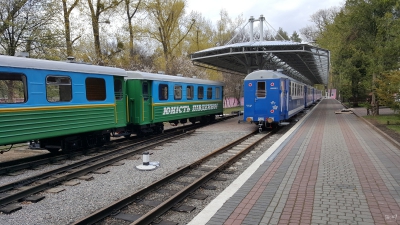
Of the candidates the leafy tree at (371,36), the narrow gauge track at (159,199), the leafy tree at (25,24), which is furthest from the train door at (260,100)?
the leafy tree at (25,24)

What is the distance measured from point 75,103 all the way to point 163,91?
17.9 feet

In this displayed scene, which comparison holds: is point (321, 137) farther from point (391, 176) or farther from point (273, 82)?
point (391, 176)

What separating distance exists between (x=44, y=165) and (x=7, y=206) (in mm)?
3444

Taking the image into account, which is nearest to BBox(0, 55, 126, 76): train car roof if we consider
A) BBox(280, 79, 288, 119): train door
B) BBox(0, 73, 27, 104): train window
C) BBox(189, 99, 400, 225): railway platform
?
BBox(0, 73, 27, 104): train window

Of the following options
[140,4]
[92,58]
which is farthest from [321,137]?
[140,4]

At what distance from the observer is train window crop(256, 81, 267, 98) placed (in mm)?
15714

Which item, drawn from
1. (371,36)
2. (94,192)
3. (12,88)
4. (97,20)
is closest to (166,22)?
(97,20)

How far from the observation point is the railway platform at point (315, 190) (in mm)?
4527

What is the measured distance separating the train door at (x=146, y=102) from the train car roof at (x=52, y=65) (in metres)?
1.81

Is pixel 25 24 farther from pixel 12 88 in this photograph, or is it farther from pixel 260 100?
pixel 260 100

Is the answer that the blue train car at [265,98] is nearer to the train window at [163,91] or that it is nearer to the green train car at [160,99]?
the green train car at [160,99]

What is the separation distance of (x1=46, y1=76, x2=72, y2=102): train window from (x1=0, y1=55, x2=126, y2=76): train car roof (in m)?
0.31

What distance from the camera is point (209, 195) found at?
6.05 metres

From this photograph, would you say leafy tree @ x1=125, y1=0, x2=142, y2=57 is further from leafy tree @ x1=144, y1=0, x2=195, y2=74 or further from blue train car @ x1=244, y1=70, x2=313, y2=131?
blue train car @ x1=244, y1=70, x2=313, y2=131
